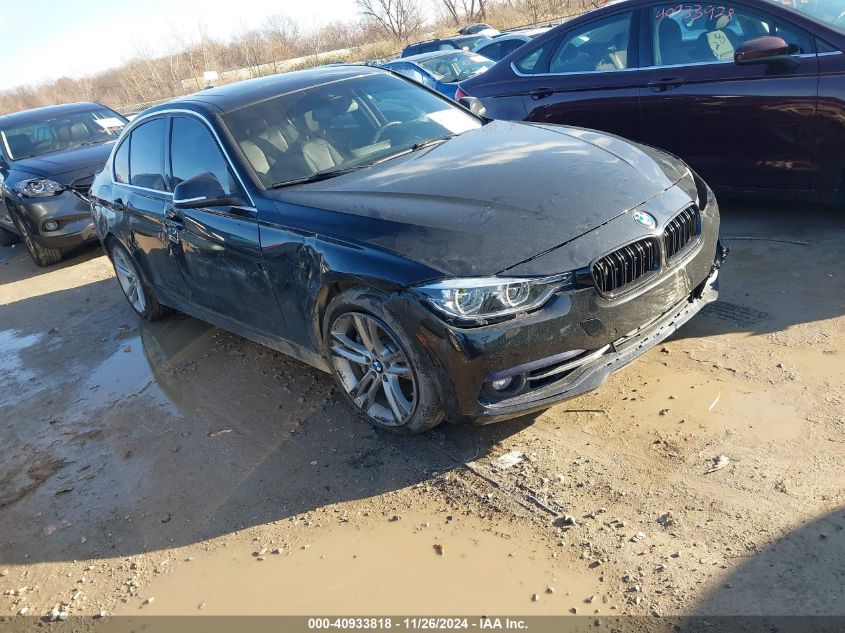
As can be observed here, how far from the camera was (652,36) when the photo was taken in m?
5.46

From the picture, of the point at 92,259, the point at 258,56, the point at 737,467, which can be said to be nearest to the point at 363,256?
the point at 737,467

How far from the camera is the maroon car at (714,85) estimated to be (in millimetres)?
4672

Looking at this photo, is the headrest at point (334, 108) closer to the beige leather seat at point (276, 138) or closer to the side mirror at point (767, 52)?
the beige leather seat at point (276, 138)

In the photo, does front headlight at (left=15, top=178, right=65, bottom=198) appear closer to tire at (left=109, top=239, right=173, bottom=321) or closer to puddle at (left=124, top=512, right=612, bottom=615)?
tire at (left=109, top=239, right=173, bottom=321)

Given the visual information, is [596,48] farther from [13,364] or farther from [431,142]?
[13,364]

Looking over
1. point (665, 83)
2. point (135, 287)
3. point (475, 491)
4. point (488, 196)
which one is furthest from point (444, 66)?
point (475, 491)

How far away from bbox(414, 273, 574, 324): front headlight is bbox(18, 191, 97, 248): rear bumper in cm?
679

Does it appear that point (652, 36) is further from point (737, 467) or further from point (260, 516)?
point (260, 516)

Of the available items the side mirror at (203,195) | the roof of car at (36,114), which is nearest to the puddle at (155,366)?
the side mirror at (203,195)

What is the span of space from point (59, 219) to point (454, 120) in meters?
5.81

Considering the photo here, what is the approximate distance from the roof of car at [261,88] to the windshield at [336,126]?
3.0 inches

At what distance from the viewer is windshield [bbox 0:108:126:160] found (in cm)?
945

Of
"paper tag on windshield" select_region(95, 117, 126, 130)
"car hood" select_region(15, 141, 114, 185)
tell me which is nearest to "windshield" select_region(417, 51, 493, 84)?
"paper tag on windshield" select_region(95, 117, 126, 130)

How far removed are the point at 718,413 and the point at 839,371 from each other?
2.24 feet
